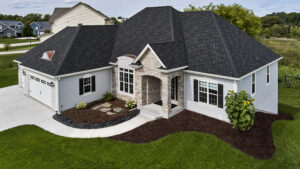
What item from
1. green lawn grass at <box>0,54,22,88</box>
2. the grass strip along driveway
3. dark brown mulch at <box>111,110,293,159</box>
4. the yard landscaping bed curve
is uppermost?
green lawn grass at <box>0,54,22,88</box>

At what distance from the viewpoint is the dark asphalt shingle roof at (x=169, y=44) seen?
16656mm

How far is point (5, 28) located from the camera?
307 feet

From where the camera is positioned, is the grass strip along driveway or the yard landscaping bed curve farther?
the yard landscaping bed curve

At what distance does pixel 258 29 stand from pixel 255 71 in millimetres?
26503

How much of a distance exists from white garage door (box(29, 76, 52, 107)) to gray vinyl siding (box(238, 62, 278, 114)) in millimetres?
15021

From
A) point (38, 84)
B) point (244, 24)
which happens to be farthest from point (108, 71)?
point (244, 24)

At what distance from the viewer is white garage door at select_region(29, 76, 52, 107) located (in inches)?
748

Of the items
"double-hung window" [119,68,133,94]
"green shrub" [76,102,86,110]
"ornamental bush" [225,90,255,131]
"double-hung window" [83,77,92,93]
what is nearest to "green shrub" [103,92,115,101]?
"double-hung window" [119,68,133,94]

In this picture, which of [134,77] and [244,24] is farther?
[244,24]

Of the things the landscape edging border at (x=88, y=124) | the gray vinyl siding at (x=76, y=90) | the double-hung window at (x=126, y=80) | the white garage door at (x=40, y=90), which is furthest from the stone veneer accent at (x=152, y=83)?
the white garage door at (x=40, y=90)

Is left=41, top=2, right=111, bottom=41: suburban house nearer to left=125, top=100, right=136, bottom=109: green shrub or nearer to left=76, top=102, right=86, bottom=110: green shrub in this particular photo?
left=76, top=102, right=86, bottom=110: green shrub

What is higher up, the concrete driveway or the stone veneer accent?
the stone veneer accent

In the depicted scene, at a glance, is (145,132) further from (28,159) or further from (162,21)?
(162,21)

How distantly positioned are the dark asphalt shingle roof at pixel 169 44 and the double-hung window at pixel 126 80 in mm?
1783
